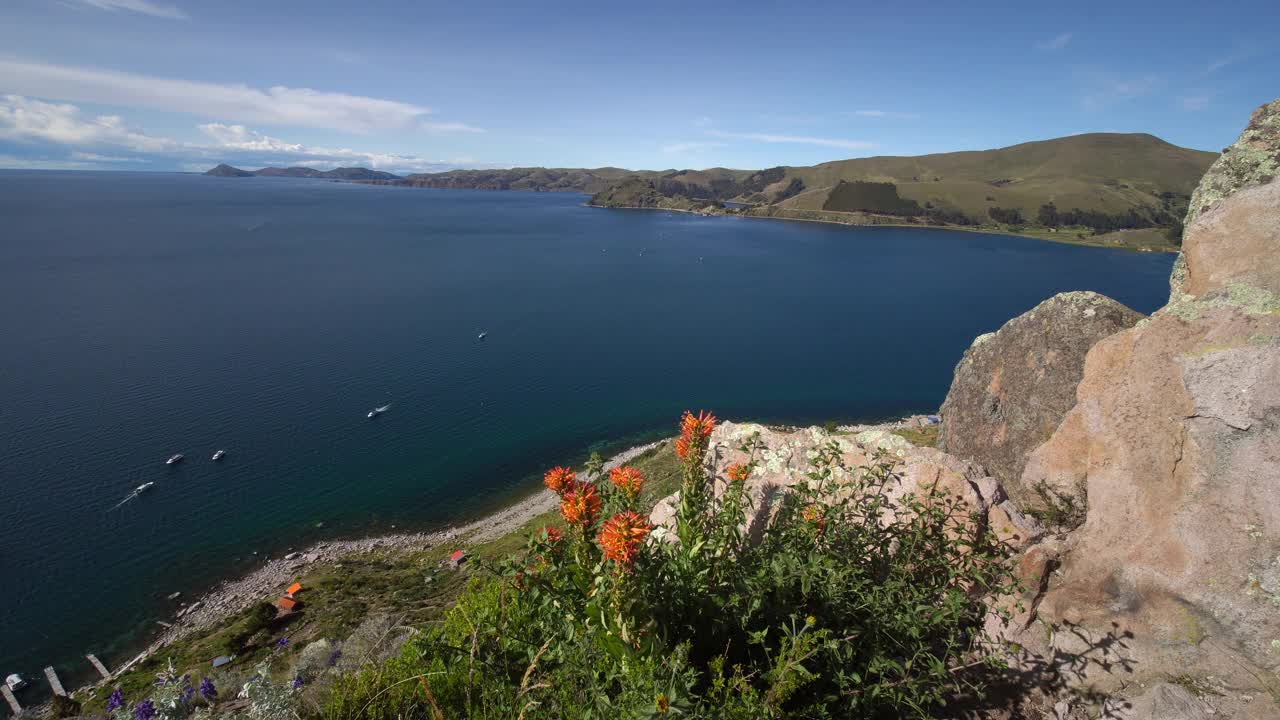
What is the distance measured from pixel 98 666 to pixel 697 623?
127ft

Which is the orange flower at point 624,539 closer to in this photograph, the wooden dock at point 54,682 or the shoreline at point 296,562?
the shoreline at point 296,562

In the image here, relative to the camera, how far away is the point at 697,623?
4.37m

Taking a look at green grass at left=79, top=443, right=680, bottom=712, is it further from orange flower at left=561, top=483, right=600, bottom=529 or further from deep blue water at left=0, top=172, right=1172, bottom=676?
orange flower at left=561, top=483, right=600, bottom=529

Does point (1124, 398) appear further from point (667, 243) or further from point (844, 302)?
point (667, 243)

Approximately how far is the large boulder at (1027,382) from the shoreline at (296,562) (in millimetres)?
25169

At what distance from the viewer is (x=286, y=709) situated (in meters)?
4.63

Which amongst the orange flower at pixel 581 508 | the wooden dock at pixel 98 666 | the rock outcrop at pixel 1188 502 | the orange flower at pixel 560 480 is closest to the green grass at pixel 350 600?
the wooden dock at pixel 98 666

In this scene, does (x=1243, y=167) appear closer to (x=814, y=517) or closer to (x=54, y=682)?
(x=814, y=517)

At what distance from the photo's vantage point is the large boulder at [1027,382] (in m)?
12.1

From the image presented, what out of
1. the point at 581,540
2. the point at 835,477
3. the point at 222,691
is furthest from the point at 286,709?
the point at 222,691

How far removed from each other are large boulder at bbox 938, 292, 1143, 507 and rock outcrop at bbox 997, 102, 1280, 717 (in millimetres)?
4802

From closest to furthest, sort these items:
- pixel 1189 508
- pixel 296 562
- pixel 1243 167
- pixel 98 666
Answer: pixel 1189 508 → pixel 1243 167 → pixel 98 666 → pixel 296 562

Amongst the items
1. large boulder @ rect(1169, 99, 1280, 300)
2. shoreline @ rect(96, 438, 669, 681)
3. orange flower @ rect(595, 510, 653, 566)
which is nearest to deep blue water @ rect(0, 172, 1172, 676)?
shoreline @ rect(96, 438, 669, 681)

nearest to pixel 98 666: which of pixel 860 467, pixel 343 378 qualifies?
pixel 343 378
